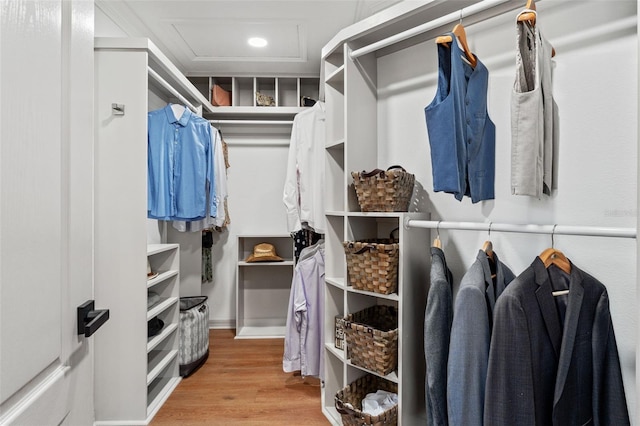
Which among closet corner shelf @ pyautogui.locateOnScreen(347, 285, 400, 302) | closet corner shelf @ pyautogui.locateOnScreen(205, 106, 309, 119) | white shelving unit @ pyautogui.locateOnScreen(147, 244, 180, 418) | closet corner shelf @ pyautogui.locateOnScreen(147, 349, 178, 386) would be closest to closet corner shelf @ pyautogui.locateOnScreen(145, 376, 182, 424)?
white shelving unit @ pyautogui.locateOnScreen(147, 244, 180, 418)

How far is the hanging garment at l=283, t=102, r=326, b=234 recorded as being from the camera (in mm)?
2318

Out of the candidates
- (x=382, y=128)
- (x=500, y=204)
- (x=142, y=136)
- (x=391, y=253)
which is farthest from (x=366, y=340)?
(x=142, y=136)

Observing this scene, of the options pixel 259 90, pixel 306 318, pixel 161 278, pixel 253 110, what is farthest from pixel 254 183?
pixel 306 318

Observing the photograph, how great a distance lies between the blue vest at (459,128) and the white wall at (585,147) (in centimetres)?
20

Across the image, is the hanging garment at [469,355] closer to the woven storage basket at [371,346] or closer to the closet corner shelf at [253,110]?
the woven storage basket at [371,346]

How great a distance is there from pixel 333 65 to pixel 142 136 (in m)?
1.22

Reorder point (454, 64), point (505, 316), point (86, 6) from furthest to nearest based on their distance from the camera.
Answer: point (454, 64) → point (505, 316) → point (86, 6)

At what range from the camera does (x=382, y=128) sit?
1.98m

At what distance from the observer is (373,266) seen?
1615mm

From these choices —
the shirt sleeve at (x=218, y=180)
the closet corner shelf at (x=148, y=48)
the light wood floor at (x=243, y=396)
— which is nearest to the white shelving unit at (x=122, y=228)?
the closet corner shelf at (x=148, y=48)

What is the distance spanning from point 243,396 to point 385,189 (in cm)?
168

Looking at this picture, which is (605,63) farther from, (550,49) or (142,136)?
(142,136)

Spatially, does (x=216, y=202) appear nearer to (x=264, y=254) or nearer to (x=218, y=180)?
(x=218, y=180)

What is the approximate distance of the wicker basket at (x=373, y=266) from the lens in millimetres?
1567
